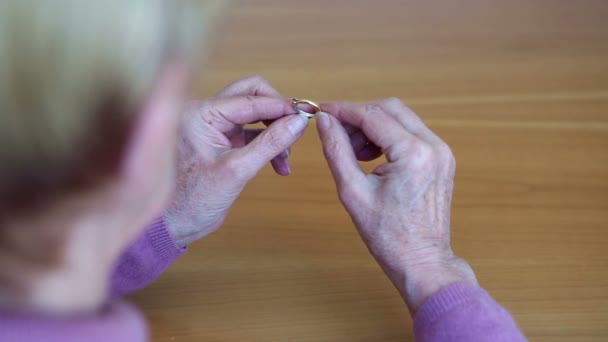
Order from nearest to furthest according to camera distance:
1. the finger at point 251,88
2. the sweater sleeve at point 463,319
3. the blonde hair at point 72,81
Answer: the blonde hair at point 72,81 → the sweater sleeve at point 463,319 → the finger at point 251,88

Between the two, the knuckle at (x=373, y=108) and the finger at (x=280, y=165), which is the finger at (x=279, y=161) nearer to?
the finger at (x=280, y=165)

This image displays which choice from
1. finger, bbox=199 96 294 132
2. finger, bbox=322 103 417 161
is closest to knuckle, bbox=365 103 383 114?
finger, bbox=322 103 417 161

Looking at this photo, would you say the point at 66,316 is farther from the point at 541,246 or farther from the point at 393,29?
the point at 393,29

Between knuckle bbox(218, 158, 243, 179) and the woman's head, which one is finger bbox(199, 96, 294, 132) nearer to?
knuckle bbox(218, 158, 243, 179)

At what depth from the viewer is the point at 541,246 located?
29.6 inches

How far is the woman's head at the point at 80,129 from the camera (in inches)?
10.6

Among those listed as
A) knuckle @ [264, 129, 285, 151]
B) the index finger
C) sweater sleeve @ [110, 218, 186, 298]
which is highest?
the index finger

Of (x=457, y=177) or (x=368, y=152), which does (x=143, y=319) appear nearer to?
(x=368, y=152)

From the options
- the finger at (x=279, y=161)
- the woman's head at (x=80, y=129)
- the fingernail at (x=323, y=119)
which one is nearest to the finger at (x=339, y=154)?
the fingernail at (x=323, y=119)

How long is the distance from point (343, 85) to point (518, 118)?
0.88ft

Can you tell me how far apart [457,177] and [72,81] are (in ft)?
2.10

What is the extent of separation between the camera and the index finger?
0.66 m

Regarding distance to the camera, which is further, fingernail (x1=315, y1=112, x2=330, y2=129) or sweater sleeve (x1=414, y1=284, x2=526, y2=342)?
fingernail (x1=315, y1=112, x2=330, y2=129)

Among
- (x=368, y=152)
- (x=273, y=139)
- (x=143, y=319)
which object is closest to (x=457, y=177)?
(x=368, y=152)
